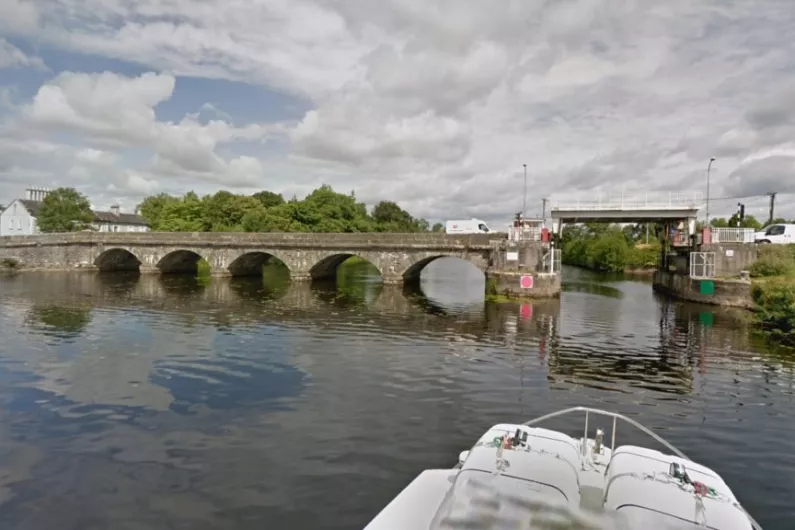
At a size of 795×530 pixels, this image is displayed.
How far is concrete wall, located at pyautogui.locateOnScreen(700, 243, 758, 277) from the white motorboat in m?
35.7

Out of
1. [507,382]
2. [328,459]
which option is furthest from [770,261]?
[328,459]

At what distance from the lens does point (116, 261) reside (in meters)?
68.2

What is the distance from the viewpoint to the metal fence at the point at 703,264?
37875 mm

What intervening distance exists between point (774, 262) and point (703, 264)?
430 centimetres

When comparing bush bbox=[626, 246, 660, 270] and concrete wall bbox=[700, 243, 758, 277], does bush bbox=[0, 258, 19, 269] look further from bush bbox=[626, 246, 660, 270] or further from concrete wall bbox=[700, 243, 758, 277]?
bush bbox=[626, 246, 660, 270]

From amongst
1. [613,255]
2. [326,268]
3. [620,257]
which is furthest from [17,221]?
[620,257]

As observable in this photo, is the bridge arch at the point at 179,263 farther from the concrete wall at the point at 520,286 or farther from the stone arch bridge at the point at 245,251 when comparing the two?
the concrete wall at the point at 520,286

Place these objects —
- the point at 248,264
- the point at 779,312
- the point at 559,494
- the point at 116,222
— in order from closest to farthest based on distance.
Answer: the point at 559,494 < the point at 779,312 < the point at 248,264 < the point at 116,222

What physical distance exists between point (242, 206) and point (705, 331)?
3181 inches

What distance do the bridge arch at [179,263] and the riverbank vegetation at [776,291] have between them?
5405 centimetres

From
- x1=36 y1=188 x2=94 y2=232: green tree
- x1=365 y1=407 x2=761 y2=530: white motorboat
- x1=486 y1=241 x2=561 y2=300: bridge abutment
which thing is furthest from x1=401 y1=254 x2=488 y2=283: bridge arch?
x1=36 y1=188 x2=94 y2=232: green tree

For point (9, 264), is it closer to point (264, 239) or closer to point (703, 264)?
point (264, 239)

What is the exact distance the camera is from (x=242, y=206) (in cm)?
9281

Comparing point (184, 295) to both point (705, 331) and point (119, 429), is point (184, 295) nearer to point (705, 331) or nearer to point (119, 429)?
point (119, 429)
